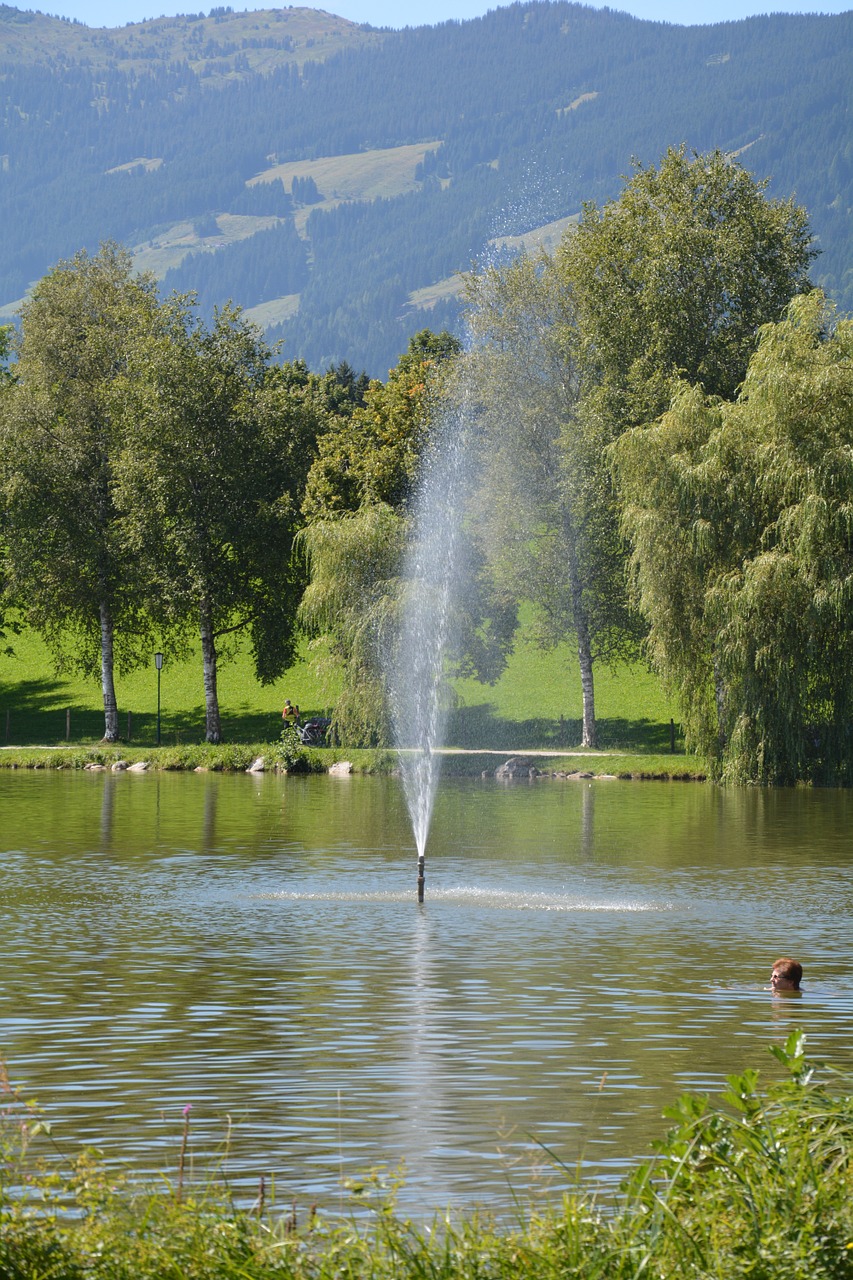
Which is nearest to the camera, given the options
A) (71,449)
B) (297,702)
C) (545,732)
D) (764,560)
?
(764,560)

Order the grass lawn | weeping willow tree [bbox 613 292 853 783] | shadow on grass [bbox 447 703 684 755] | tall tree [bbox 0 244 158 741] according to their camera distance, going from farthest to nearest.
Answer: the grass lawn < tall tree [bbox 0 244 158 741] < shadow on grass [bbox 447 703 684 755] < weeping willow tree [bbox 613 292 853 783]

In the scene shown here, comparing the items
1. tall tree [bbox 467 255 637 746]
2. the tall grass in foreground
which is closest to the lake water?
the tall grass in foreground

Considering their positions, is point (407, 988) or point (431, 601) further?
point (431, 601)

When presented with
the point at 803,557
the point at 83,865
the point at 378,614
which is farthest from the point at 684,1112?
the point at 378,614

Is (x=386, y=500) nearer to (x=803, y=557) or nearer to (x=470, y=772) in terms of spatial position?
(x=470, y=772)

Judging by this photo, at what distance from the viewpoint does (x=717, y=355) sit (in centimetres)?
5441

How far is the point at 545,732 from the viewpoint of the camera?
212ft

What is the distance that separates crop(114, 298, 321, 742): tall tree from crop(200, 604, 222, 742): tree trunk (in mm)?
53

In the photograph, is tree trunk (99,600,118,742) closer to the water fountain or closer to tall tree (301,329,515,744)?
tall tree (301,329,515,744)

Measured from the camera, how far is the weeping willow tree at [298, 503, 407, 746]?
177 ft

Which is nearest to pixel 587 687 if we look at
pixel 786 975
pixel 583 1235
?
pixel 786 975

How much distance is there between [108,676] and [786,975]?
172 ft

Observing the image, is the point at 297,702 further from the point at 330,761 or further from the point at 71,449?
Result: the point at 330,761

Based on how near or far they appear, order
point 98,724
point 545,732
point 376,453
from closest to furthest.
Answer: point 376,453, point 545,732, point 98,724
